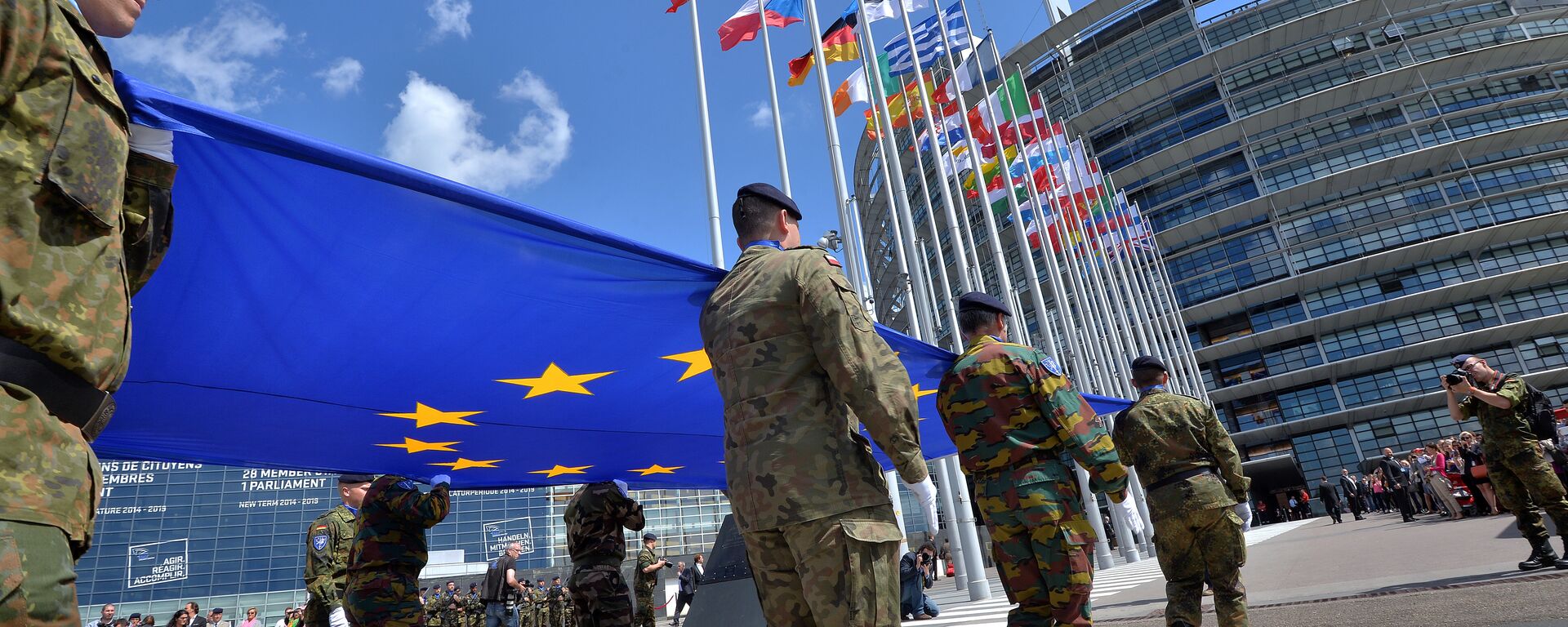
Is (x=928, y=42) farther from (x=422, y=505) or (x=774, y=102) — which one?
(x=422, y=505)

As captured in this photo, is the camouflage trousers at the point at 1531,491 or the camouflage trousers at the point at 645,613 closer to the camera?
the camouflage trousers at the point at 1531,491

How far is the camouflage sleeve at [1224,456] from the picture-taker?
434 cm

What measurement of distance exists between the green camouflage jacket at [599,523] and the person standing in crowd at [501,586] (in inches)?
183

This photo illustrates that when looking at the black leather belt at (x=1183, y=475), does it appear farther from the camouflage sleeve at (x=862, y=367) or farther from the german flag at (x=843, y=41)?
the german flag at (x=843, y=41)

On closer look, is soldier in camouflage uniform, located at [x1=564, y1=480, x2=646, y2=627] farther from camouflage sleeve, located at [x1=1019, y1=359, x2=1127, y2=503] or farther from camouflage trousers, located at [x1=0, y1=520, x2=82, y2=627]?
camouflage trousers, located at [x1=0, y1=520, x2=82, y2=627]

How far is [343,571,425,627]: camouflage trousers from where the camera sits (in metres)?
4.53

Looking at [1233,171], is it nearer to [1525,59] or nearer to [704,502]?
[1525,59]

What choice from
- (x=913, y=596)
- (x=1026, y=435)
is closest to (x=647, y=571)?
(x=913, y=596)

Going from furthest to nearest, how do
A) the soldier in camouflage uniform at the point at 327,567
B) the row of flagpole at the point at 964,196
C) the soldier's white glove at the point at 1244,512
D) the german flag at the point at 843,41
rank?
the german flag at the point at 843,41, the row of flagpole at the point at 964,196, the soldier in camouflage uniform at the point at 327,567, the soldier's white glove at the point at 1244,512

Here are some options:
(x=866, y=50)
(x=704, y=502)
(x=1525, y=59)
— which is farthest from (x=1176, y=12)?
(x=704, y=502)

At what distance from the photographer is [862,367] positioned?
6.97ft

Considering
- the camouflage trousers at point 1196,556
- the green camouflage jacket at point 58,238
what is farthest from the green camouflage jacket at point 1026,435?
the green camouflage jacket at point 58,238

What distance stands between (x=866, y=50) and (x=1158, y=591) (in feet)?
29.0

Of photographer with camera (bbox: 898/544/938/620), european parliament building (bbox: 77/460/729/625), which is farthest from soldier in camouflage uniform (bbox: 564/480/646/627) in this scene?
european parliament building (bbox: 77/460/729/625)
